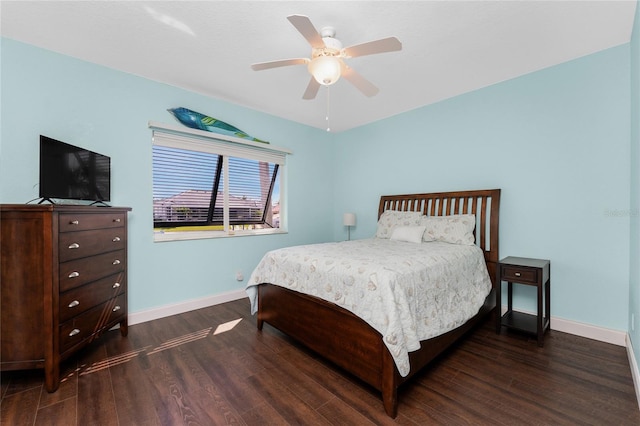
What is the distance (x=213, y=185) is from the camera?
3.67m

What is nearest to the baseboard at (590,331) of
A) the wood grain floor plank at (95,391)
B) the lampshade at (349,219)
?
the lampshade at (349,219)

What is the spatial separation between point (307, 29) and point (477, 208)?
8.89 ft

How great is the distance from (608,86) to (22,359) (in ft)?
16.5

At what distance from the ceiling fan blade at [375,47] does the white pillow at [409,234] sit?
1.99m

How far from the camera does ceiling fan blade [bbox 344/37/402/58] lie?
5.70 feet

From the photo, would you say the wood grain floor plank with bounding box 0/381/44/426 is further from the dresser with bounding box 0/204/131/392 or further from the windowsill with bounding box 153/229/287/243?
the windowsill with bounding box 153/229/287/243

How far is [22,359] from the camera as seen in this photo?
175 cm

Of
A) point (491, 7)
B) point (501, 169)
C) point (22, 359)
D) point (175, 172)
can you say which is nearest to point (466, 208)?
point (501, 169)

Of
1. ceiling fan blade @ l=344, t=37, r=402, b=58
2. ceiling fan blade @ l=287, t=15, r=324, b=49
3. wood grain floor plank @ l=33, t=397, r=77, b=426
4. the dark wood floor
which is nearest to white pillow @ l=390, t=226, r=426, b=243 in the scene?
the dark wood floor

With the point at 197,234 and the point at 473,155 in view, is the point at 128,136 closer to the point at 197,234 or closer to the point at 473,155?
the point at 197,234

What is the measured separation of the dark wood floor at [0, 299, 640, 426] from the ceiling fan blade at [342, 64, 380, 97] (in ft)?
7.55

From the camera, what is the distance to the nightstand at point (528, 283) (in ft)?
7.64

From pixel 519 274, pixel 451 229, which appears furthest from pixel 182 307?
pixel 519 274

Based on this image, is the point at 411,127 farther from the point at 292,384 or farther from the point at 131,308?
the point at 131,308
